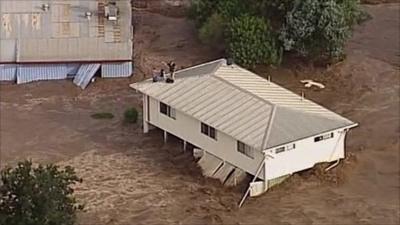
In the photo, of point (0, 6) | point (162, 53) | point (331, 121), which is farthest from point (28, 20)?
point (331, 121)

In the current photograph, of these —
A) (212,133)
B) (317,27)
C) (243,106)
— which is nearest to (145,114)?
(212,133)

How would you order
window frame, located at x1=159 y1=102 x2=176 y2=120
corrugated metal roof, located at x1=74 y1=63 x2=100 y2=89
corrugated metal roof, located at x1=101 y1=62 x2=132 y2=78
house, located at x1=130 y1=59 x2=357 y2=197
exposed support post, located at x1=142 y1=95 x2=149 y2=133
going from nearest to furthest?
1. house, located at x1=130 y1=59 x2=357 y2=197
2. window frame, located at x1=159 y1=102 x2=176 y2=120
3. exposed support post, located at x1=142 y1=95 x2=149 y2=133
4. corrugated metal roof, located at x1=74 y1=63 x2=100 y2=89
5. corrugated metal roof, located at x1=101 y1=62 x2=132 y2=78

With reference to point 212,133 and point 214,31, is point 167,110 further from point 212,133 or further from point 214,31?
point 214,31

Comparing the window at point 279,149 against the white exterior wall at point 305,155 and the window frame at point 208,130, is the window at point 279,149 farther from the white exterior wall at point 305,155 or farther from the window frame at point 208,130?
the window frame at point 208,130

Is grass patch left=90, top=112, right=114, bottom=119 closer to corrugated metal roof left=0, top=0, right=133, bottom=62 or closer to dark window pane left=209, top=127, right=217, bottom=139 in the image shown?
corrugated metal roof left=0, top=0, right=133, bottom=62

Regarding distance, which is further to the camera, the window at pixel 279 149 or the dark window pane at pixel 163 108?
the dark window pane at pixel 163 108

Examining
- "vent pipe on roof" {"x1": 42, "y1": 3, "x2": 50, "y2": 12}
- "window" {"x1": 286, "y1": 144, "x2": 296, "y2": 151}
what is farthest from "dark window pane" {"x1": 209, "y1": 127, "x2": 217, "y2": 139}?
"vent pipe on roof" {"x1": 42, "y1": 3, "x2": 50, "y2": 12}

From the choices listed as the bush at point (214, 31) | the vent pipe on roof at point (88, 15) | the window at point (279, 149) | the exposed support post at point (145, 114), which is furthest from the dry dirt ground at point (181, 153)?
the vent pipe on roof at point (88, 15)
